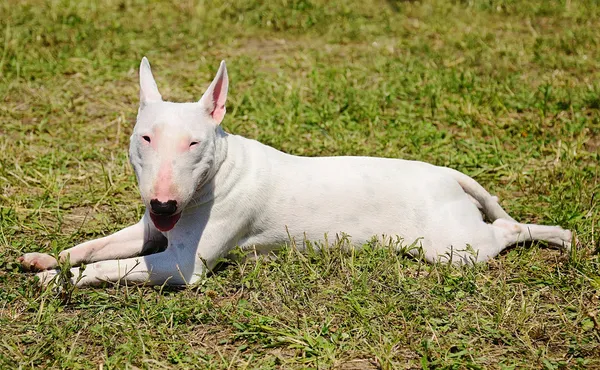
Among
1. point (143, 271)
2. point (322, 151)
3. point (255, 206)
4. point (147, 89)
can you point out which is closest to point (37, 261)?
point (143, 271)

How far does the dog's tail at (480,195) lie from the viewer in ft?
15.5

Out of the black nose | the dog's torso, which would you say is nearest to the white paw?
the black nose

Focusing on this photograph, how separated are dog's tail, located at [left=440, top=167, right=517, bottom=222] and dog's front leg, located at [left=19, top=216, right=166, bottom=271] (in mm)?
1870

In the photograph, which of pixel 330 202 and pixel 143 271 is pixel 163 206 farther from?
pixel 330 202

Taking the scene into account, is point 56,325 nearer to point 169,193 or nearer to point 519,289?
point 169,193

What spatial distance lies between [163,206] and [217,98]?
0.79 m

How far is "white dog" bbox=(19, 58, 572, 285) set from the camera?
12.8ft

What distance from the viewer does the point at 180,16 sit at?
917cm

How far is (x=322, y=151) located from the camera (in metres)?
6.16

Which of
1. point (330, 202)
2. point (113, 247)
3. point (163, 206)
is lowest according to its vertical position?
point (113, 247)

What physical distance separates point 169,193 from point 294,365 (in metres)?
1.03

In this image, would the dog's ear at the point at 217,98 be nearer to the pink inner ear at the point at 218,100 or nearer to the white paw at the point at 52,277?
the pink inner ear at the point at 218,100

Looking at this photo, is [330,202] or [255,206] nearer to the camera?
[255,206]

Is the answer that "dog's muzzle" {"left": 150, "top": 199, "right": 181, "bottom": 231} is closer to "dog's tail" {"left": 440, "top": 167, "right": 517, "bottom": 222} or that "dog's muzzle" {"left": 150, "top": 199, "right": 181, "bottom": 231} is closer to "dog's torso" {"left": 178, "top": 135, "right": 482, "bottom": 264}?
"dog's torso" {"left": 178, "top": 135, "right": 482, "bottom": 264}
